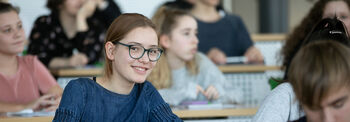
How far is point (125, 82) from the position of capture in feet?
5.92

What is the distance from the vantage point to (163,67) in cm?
281

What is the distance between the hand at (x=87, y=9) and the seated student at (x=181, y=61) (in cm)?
124

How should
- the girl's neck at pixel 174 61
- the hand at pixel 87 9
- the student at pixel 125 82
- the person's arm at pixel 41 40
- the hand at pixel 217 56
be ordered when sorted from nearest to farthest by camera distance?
the student at pixel 125 82
the girl's neck at pixel 174 61
the hand at pixel 217 56
the person's arm at pixel 41 40
the hand at pixel 87 9

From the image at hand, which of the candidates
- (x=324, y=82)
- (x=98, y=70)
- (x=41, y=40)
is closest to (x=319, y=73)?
(x=324, y=82)

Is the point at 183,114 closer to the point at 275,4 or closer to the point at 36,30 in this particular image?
Result: the point at 36,30

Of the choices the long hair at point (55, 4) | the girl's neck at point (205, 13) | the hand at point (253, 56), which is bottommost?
the hand at point (253, 56)

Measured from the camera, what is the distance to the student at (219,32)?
3930 mm

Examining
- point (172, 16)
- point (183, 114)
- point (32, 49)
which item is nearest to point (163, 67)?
point (172, 16)

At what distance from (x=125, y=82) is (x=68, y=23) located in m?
2.26

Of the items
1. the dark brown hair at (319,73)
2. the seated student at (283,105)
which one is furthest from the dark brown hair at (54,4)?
the dark brown hair at (319,73)

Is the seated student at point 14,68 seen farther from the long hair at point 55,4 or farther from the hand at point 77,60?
the long hair at point 55,4

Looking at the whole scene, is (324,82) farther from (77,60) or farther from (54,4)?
(54,4)

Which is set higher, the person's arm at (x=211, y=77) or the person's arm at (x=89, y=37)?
the person's arm at (x=89, y=37)

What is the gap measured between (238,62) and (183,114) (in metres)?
1.56
